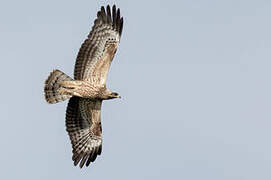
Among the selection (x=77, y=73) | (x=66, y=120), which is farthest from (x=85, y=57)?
(x=66, y=120)

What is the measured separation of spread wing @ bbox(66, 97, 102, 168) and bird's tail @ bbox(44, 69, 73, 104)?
383mm

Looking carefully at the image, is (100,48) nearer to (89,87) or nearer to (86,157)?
(89,87)

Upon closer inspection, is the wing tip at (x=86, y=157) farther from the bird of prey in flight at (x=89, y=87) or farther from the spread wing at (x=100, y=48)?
the spread wing at (x=100, y=48)

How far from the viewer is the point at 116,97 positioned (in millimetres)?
15641

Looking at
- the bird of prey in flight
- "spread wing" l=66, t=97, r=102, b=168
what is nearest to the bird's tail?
the bird of prey in flight

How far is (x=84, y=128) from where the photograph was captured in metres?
16.6

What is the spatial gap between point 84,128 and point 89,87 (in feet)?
4.85

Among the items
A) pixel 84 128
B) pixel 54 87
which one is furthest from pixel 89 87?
pixel 84 128

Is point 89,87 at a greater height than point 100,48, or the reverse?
point 100,48

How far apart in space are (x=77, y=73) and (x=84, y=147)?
2.11 m

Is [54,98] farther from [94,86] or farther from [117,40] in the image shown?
[117,40]

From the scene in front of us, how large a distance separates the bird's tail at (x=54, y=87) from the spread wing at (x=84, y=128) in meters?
0.38

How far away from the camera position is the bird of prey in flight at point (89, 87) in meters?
15.8

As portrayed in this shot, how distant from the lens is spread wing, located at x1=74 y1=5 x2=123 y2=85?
15883 mm
